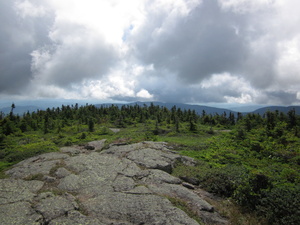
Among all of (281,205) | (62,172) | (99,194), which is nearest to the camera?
(281,205)

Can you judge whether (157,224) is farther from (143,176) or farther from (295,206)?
(295,206)

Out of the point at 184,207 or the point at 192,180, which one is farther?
the point at 192,180

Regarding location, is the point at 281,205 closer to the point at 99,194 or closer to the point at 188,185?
the point at 188,185

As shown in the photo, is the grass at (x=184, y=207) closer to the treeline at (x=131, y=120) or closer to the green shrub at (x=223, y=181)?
the green shrub at (x=223, y=181)

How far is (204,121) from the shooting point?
251ft

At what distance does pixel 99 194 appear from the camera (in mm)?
12250

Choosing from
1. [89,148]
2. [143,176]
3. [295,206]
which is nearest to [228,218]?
[295,206]

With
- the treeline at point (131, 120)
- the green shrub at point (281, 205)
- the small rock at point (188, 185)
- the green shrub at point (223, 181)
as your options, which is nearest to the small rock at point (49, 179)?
the small rock at point (188, 185)

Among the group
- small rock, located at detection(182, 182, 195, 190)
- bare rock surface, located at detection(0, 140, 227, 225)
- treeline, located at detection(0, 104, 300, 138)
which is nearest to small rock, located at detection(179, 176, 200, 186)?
small rock, located at detection(182, 182, 195, 190)

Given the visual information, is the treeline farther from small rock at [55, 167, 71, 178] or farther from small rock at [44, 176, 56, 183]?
small rock at [44, 176, 56, 183]

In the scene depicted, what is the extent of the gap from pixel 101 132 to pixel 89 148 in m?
17.2

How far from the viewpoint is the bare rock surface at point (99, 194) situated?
31.5 feet

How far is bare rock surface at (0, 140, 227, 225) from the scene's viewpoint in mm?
9609

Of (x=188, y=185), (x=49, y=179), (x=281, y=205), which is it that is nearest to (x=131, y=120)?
(x=49, y=179)
